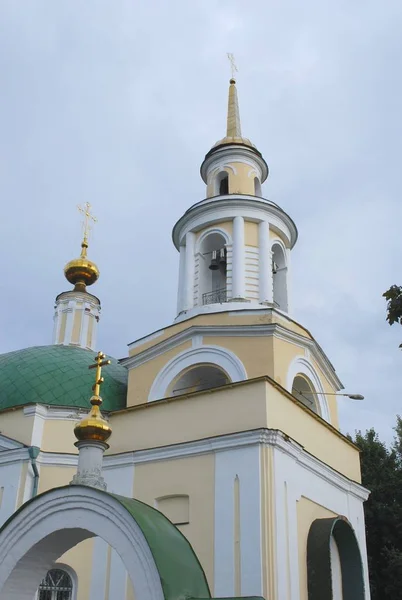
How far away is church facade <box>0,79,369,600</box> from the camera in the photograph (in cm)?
958

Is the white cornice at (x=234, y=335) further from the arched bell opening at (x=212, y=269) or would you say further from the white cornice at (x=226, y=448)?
the white cornice at (x=226, y=448)

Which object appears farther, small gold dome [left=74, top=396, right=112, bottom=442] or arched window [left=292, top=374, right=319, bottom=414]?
arched window [left=292, top=374, right=319, bottom=414]

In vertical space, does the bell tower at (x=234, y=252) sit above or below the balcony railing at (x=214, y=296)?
above

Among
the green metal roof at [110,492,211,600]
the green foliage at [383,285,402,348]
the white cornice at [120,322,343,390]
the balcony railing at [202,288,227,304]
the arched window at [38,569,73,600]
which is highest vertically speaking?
the balcony railing at [202,288,227,304]

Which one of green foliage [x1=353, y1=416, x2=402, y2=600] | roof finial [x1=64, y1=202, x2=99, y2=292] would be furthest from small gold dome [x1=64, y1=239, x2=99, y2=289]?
green foliage [x1=353, y1=416, x2=402, y2=600]

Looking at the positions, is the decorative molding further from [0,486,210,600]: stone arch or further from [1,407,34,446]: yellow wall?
[0,486,210,600]: stone arch

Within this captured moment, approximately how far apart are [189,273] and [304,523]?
5486 millimetres

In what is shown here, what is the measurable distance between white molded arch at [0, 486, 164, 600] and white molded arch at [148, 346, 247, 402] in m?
5.21

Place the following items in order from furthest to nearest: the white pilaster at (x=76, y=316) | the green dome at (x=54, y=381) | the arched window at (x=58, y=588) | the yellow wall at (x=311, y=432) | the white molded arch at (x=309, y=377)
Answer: the white pilaster at (x=76, y=316) → the green dome at (x=54, y=381) → the white molded arch at (x=309, y=377) → the arched window at (x=58, y=588) → the yellow wall at (x=311, y=432)

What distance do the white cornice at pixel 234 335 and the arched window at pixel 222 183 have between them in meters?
4.45

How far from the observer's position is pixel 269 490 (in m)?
9.42

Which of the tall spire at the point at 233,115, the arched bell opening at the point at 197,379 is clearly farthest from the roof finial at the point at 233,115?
the arched bell opening at the point at 197,379

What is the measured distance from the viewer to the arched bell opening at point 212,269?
45.0 ft

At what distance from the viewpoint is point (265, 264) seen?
44.1 feet
